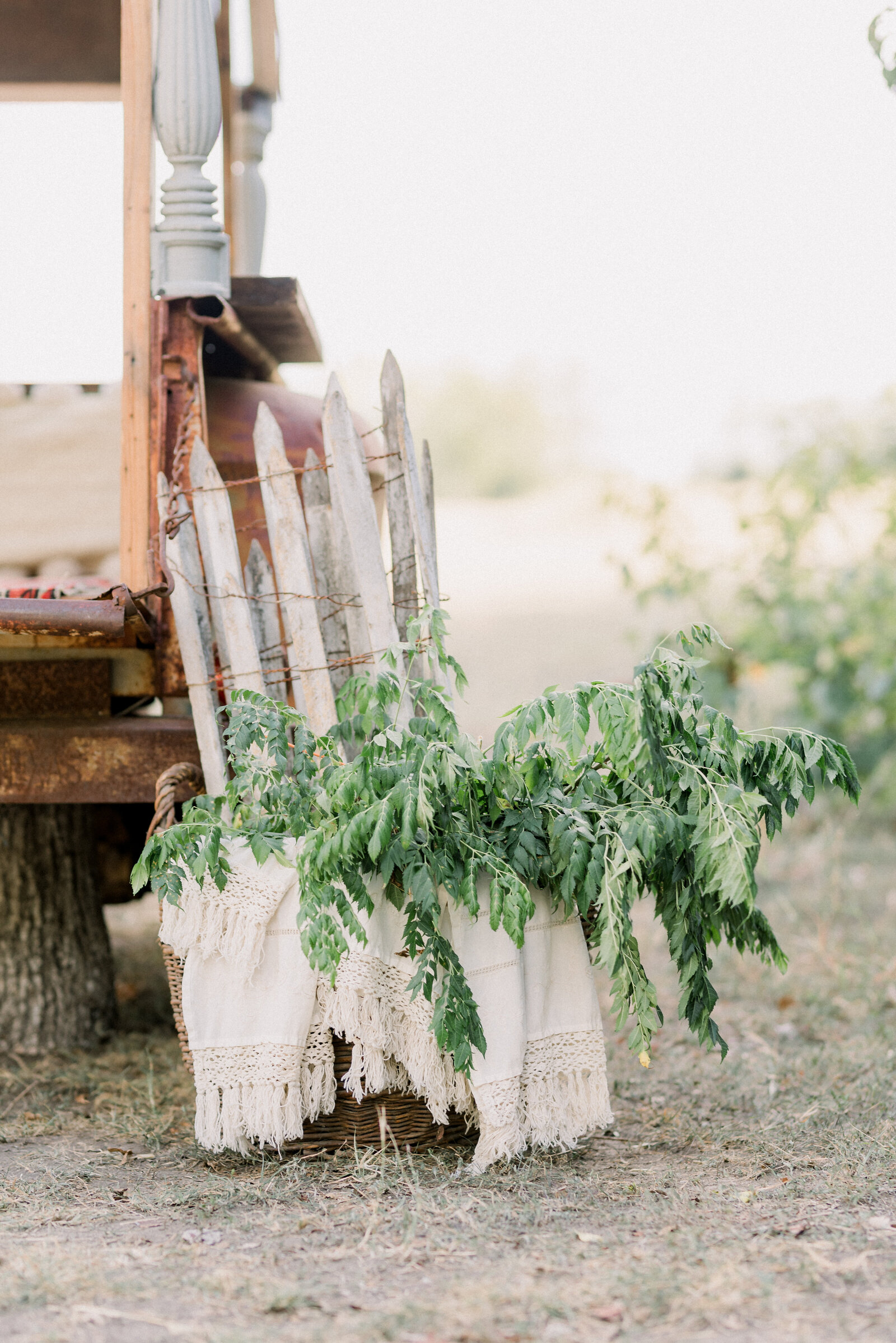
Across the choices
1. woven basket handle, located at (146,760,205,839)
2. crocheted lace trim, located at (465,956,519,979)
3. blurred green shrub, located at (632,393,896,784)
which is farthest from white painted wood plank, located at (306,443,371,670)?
blurred green shrub, located at (632,393,896,784)

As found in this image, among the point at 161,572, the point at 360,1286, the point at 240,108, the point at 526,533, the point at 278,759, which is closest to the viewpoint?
the point at 360,1286

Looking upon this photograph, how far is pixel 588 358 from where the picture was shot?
30.6 metres

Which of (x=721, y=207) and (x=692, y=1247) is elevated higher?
(x=721, y=207)

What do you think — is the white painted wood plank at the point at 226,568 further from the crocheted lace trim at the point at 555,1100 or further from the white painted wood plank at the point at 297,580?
the crocheted lace trim at the point at 555,1100

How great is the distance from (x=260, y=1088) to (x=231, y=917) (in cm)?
35

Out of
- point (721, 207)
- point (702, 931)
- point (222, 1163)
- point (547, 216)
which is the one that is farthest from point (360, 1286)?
point (547, 216)

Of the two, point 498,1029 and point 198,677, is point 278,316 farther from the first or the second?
point 498,1029

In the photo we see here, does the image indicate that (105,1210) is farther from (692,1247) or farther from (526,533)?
(526,533)

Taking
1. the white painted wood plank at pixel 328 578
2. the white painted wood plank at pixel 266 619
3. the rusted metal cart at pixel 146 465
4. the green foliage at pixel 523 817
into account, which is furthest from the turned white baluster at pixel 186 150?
the green foliage at pixel 523 817

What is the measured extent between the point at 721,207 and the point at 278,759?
2515 centimetres

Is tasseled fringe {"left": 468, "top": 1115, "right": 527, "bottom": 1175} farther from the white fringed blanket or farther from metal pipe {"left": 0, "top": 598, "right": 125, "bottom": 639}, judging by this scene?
metal pipe {"left": 0, "top": 598, "right": 125, "bottom": 639}

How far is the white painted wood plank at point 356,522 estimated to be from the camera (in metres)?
2.92

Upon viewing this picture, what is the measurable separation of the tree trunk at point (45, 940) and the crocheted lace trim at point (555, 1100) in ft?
5.64

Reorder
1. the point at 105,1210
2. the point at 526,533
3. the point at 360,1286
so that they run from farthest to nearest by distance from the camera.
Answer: the point at 526,533 → the point at 105,1210 → the point at 360,1286
